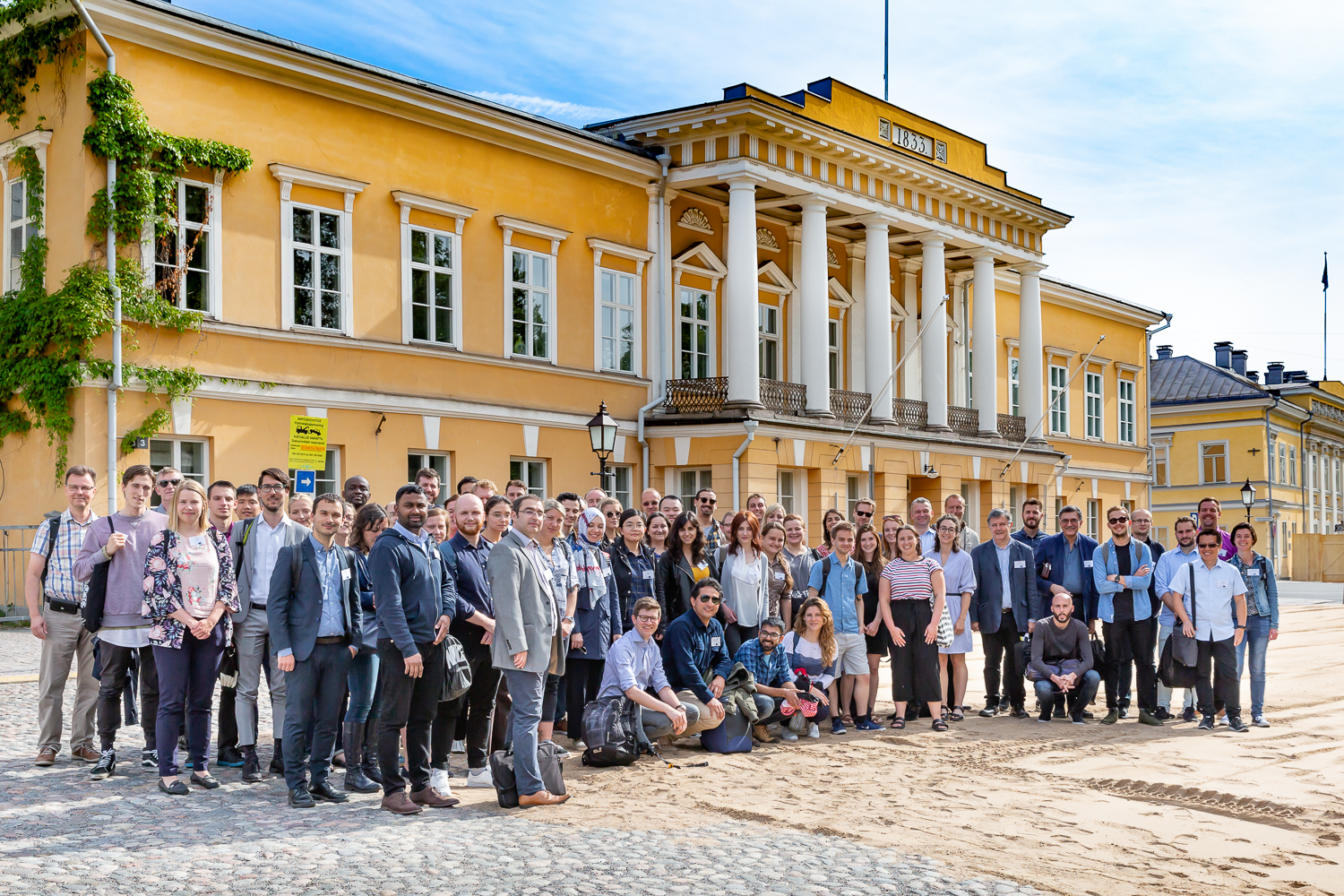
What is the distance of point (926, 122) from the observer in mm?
31078

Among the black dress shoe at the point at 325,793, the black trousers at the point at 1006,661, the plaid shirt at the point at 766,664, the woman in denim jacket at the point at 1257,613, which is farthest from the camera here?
the black trousers at the point at 1006,661

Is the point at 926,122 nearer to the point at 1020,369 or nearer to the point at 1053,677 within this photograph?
the point at 1020,369

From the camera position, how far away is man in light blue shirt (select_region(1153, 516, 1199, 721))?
12312mm

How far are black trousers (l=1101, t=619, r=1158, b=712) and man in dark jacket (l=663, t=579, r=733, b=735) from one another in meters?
4.00

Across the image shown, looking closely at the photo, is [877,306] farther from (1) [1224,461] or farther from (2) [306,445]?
(1) [1224,461]

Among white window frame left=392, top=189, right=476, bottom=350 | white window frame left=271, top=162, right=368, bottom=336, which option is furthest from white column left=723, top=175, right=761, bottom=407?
white window frame left=271, top=162, right=368, bottom=336

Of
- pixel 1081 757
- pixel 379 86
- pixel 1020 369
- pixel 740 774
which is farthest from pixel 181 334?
pixel 1020 369

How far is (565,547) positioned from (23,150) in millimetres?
13467

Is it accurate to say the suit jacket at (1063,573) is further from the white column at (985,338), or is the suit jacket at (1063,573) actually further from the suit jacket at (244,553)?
the white column at (985,338)

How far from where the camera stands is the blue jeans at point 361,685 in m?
8.34

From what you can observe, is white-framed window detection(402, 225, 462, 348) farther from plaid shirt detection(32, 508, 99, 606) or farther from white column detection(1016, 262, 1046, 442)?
white column detection(1016, 262, 1046, 442)

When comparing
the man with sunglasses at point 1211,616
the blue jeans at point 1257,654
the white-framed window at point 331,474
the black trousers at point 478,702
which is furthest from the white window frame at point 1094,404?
the black trousers at point 478,702

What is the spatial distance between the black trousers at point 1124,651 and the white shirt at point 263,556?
768 centimetres

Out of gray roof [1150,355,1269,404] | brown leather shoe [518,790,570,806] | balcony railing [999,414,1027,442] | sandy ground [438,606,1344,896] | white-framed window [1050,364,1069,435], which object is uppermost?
gray roof [1150,355,1269,404]
